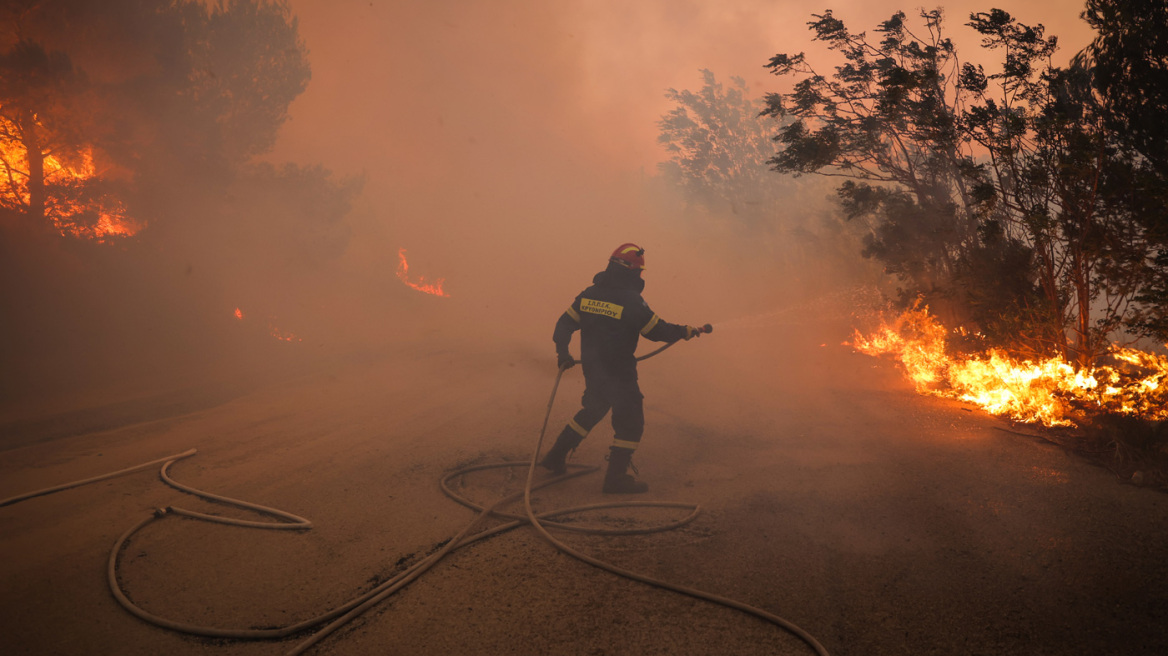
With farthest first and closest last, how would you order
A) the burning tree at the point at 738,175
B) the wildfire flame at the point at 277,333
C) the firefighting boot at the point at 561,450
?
the burning tree at the point at 738,175 < the wildfire flame at the point at 277,333 < the firefighting boot at the point at 561,450

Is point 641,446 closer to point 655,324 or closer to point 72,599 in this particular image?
point 655,324

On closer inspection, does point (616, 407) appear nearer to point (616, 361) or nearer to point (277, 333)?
point (616, 361)

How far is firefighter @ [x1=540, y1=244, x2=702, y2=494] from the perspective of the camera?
15.9ft

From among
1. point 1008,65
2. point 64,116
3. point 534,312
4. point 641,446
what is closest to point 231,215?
point 64,116

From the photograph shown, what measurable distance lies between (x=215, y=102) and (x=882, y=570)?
19195 millimetres

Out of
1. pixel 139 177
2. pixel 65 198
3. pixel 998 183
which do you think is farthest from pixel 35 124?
pixel 998 183

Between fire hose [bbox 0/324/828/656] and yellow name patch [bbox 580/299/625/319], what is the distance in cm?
142

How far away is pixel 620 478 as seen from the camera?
4801mm

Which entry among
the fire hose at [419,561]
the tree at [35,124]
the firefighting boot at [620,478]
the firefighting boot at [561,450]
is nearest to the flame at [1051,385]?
the fire hose at [419,561]

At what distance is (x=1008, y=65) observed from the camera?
6652 millimetres

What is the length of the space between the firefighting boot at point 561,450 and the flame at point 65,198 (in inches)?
552

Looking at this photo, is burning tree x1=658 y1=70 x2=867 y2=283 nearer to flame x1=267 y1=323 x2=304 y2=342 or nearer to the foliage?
the foliage

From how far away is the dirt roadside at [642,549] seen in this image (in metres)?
2.70

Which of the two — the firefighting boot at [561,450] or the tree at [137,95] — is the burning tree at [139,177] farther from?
the firefighting boot at [561,450]
